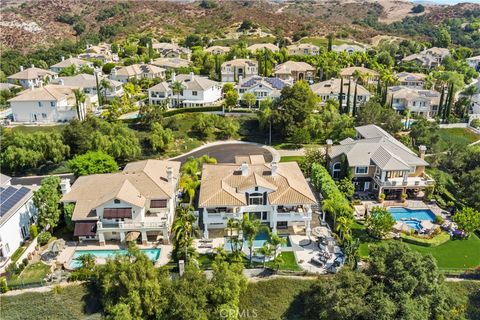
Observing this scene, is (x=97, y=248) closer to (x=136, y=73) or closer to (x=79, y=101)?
(x=79, y=101)

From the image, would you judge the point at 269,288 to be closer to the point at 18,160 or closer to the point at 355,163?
the point at 355,163

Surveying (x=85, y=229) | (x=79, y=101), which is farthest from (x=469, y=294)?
(x=79, y=101)

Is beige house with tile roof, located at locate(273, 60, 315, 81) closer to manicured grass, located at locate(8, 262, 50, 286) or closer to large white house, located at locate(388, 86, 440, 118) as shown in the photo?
large white house, located at locate(388, 86, 440, 118)

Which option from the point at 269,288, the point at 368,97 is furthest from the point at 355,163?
the point at 368,97

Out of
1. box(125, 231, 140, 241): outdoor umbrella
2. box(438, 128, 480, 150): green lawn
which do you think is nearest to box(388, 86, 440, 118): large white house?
box(438, 128, 480, 150): green lawn

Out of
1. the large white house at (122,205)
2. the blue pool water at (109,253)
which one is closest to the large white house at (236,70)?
the large white house at (122,205)

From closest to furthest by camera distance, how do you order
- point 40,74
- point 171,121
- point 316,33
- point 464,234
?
point 464,234 → point 171,121 → point 40,74 → point 316,33

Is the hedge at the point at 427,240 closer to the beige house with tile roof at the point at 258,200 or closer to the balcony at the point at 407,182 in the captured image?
the balcony at the point at 407,182
